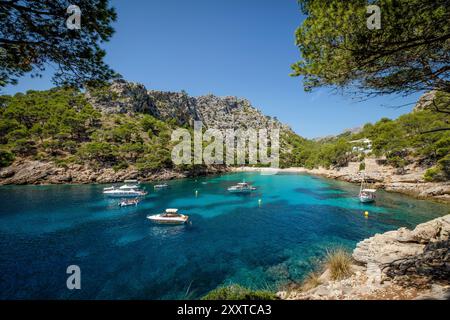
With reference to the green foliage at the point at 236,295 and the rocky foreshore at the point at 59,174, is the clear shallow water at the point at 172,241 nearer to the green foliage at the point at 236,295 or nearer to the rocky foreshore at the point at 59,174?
the green foliage at the point at 236,295

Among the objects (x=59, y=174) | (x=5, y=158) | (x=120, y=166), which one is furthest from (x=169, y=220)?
(x=5, y=158)

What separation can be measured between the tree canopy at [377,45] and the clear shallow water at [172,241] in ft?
37.0

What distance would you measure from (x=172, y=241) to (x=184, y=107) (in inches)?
4722

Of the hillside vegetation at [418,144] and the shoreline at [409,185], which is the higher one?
the hillside vegetation at [418,144]

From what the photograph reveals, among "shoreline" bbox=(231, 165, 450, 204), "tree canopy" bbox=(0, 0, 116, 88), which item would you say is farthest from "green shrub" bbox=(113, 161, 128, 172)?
"shoreline" bbox=(231, 165, 450, 204)

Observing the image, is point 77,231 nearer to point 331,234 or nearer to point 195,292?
point 195,292

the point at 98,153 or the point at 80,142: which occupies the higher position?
the point at 80,142

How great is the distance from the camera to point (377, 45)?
587 centimetres

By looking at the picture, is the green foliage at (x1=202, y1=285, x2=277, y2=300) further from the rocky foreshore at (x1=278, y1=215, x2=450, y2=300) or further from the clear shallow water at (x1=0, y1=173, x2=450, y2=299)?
the clear shallow water at (x1=0, y1=173, x2=450, y2=299)

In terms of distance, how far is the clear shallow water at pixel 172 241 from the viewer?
11.7 metres

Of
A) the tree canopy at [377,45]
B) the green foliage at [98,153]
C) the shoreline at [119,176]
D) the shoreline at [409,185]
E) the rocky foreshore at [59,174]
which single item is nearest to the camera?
the tree canopy at [377,45]

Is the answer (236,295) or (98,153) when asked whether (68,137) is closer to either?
(98,153)

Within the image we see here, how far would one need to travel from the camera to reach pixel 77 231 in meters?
20.0

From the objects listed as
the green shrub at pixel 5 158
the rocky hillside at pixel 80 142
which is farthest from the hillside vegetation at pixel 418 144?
the green shrub at pixel 5 158
